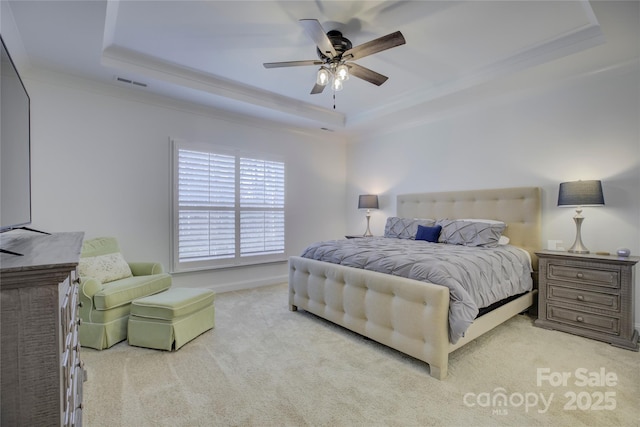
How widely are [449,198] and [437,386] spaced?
294 cm

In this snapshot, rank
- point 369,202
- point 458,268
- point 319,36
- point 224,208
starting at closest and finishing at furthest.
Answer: point 319,36, point 458,268, point 224,208, point 369,202

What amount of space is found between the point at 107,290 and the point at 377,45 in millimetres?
3099

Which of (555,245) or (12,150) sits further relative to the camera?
(555,245)

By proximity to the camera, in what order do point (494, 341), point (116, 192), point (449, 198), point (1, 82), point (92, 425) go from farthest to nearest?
point (449, 198), point (116, 192), point (494, 341), point (92, 425), point (1, 82)

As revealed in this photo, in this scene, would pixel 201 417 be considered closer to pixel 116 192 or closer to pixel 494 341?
pixel 494 341

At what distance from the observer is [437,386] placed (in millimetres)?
2109

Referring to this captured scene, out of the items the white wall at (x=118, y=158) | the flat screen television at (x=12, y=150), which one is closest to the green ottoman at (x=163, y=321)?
the flat screen television at (x=12, y=150)

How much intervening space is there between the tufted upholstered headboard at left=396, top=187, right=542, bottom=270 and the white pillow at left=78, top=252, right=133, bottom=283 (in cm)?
401

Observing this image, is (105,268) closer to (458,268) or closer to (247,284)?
(247,284)

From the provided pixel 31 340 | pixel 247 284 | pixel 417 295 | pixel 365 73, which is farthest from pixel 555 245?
pixel 31 340

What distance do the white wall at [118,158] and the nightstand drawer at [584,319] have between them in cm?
378

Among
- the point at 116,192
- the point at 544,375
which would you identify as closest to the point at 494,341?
the point at 544,375

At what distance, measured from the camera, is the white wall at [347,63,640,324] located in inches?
121

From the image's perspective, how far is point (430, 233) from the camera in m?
3.98
